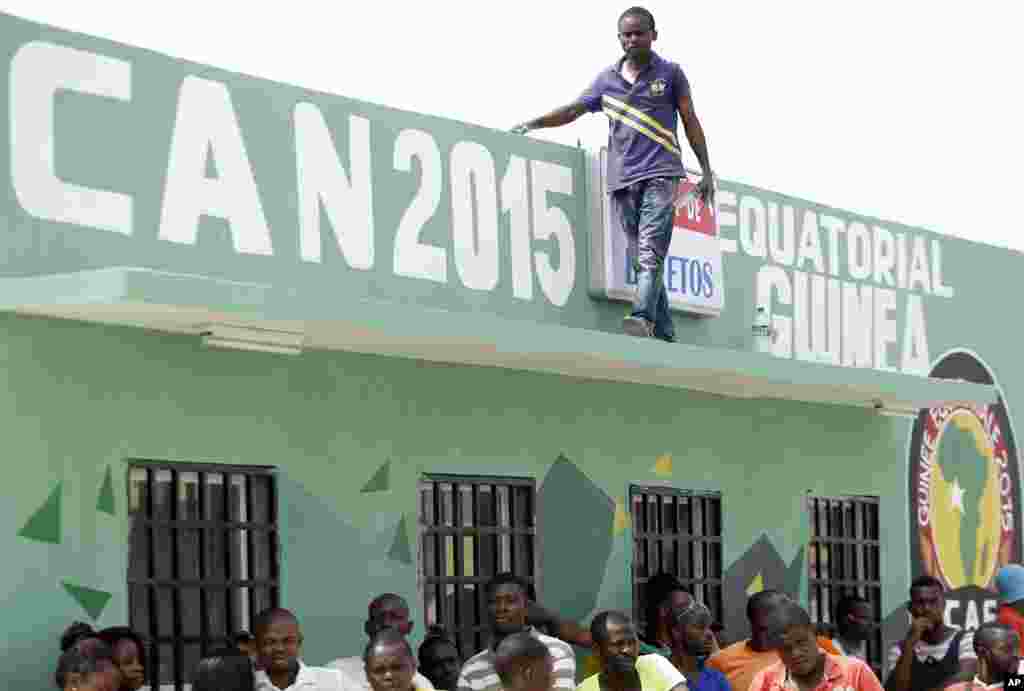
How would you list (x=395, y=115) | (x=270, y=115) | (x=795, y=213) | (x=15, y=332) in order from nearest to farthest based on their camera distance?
(x=15, y=332) < (x=270, y=115) < (x=395, y=115) < (x=795, y=213)

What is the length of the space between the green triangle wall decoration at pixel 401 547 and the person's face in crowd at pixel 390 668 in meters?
2.28

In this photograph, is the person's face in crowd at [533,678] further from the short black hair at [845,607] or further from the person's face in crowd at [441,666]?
the short black hair at [845,607]

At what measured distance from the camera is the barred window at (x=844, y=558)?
14.7 metres

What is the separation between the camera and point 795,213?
48.9 feet

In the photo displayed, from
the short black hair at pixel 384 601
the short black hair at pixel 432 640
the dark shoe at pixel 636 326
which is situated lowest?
the short black hair at pixel 432 640

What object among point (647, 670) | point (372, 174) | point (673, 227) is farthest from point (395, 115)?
point (647, 670)

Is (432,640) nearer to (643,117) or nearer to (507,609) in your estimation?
(507,609)

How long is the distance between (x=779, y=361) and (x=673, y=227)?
1.06 m

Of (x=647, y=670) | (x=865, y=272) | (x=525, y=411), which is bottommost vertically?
(x=647, y=670)

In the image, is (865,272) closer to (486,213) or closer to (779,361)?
(779,361)

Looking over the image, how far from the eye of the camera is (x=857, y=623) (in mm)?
13641

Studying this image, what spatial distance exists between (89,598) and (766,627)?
2.97 m

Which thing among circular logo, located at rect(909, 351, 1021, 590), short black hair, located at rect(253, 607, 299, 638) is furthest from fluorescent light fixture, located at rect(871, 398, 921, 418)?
short black hair, located at rect(253, 607, 299, 638)

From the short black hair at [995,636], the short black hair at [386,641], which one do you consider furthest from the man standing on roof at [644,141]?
the short black hair at [386,641]
